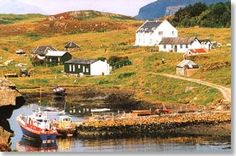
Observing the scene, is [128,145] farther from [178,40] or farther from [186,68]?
[178,40]

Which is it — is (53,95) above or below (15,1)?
below

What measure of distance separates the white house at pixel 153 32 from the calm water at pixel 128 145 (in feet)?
9.15

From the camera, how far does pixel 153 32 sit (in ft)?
53.9

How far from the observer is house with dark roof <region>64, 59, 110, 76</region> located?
15.5 metres

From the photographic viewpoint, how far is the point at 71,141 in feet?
44.7

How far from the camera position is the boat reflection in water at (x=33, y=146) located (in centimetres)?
1241

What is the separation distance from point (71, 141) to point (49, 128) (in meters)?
0.50

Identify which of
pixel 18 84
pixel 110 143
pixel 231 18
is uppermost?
pixel 231 18

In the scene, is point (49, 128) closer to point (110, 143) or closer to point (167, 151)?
point (110, 143)

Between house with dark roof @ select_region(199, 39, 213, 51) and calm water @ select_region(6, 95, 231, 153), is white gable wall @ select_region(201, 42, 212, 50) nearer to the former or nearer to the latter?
house with dark roof @ select_region(199, 39, 213, 51)

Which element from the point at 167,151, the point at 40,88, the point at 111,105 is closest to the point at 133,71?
the point at 111,105

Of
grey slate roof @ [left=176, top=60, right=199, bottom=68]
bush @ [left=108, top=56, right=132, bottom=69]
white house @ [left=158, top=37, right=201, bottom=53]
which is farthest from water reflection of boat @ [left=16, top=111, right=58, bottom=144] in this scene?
white house @ [left=158, top=37, right=201, bottom=53]

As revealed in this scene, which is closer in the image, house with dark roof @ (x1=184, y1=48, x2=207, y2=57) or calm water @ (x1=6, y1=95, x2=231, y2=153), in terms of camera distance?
calm water @ (x1=6, y1=95, x2=231, y2=153)

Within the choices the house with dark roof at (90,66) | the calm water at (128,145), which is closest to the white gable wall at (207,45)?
the house with dark roof at (90,66)
